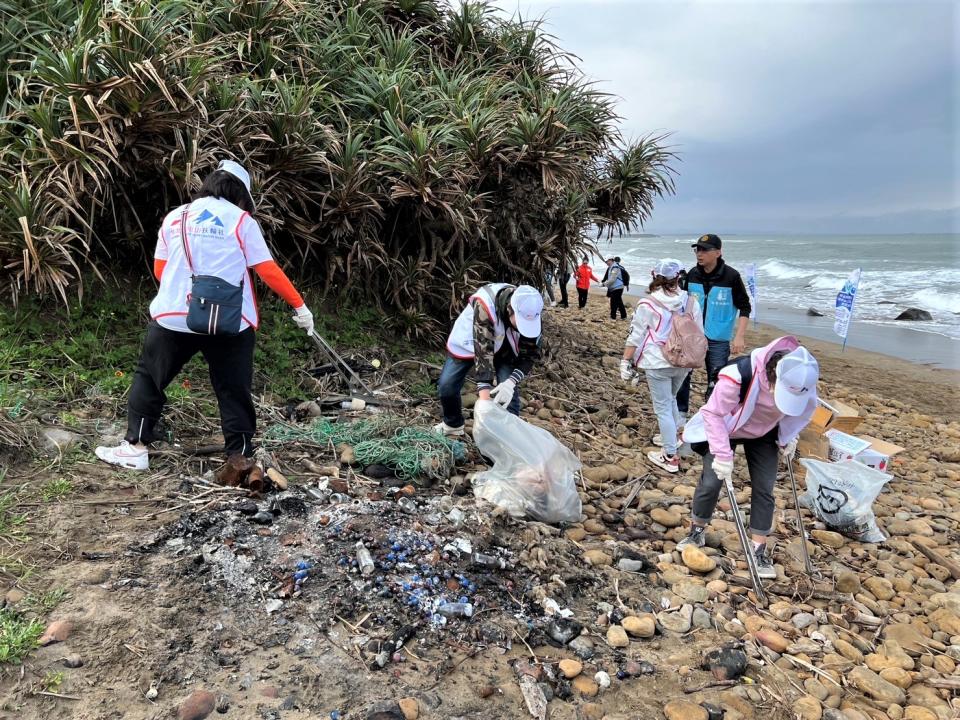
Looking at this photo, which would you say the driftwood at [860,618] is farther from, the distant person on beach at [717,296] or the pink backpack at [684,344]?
the distant person on beach at [717,296]

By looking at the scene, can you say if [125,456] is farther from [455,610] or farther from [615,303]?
[615,303]

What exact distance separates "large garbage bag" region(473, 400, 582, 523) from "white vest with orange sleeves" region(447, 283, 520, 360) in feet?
1.72

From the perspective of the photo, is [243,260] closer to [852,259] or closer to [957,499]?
[957,499]

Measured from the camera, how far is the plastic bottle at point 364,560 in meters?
2.69

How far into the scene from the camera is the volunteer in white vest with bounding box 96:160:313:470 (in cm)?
299

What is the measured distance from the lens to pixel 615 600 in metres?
2.92

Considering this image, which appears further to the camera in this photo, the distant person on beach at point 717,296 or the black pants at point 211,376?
the distant person on beach at point 717,296

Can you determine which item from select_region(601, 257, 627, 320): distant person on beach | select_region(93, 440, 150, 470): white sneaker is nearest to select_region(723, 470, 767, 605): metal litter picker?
select_region(93, 440, 150, 470): white sneaker

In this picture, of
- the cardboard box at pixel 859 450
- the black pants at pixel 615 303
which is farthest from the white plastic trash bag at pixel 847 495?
the black pants at pixel 615 303

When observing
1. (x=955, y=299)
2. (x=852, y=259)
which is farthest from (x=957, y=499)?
(x=852, y=259)

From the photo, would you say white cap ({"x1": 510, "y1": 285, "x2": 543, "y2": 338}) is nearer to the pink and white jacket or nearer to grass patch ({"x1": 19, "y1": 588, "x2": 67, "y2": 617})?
the pink and white jacket

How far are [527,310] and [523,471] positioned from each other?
36.5 inches

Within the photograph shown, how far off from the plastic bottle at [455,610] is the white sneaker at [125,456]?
1813mm

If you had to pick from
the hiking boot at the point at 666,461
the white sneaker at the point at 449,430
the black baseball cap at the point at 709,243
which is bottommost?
Result: the hiking boot at the point at 666,461
